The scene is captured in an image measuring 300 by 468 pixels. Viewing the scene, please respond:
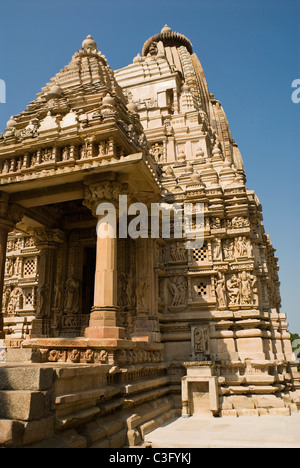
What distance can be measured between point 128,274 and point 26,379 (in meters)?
7.51

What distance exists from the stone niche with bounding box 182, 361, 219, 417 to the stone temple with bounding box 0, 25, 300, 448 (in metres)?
0.03

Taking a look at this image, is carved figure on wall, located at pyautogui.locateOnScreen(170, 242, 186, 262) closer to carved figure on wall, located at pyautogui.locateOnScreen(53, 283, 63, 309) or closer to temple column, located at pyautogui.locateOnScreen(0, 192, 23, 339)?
carved figure on wall, located at pyautogui.locateOnScreen(53, 283, 63, 309)

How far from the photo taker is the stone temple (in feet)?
28.5

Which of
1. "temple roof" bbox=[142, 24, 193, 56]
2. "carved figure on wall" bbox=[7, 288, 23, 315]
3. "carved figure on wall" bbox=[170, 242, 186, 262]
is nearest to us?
"carved figure on wall" bbox=[170, 242, 186, 262]

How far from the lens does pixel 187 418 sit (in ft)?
31.0

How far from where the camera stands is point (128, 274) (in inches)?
476

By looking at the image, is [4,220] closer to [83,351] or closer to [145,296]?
[145,296]

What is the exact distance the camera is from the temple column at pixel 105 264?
28.2ft

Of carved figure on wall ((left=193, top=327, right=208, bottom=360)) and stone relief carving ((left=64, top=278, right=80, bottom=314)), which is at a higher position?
stone relief carving ((left=64, top=278, right=80, bottom=314))

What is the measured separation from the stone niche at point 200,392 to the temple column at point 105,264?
2506mm

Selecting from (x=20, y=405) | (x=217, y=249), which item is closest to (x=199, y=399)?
(x=217, y=249)

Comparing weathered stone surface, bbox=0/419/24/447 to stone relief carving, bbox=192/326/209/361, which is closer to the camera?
weathered stone surface, bbox=0/419/24/447

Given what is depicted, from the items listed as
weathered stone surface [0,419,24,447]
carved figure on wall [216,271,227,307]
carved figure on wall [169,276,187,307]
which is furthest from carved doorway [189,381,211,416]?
weathered stone surface [0,419,24,447]

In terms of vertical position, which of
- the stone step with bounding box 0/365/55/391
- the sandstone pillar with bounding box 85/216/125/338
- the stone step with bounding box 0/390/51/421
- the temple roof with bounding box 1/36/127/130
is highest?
the temple roof with bounding box 1/36/127/130
